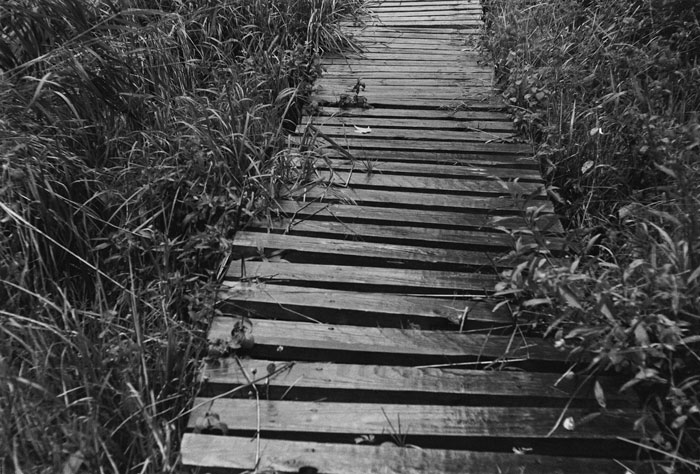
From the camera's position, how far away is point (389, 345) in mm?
2002

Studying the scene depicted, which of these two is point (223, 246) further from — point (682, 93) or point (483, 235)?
point (682, 93)

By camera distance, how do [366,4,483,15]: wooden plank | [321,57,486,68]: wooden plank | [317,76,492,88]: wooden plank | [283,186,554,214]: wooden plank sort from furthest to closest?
1. [366,4,483,15]: wooden plank
2. [321,57,486,68]: wooden plank
3. [317,76,492,88]: wooden plank
4. [283,186,554,214]: wooden plank

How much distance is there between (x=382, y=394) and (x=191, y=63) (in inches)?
97.7

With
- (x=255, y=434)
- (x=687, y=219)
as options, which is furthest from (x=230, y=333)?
(x=687, y=219)

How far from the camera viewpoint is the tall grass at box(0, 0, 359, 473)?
1705mm

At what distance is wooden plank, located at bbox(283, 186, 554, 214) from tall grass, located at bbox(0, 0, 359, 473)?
0.22 metres

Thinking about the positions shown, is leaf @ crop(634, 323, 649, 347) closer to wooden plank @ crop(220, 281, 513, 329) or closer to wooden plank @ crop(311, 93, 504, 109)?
wooden plank @ crop(220, 281, 513, 329)

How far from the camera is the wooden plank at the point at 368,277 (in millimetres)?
2258

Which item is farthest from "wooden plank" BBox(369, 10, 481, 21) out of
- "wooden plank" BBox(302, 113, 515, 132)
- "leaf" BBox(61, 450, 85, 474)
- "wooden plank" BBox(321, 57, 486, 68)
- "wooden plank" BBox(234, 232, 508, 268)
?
"leaf" BBox(61, 450, 85, 474)

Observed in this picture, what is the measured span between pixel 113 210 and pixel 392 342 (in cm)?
159

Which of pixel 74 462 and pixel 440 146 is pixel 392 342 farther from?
pixel 440 146

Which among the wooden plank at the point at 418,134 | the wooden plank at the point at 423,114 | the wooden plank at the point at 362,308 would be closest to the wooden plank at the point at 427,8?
the wooden plank at the point at 423,114

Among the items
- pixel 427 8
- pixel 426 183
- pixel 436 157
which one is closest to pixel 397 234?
pixel 426 183

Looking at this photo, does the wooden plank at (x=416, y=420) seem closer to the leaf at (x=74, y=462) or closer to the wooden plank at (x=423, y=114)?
the leaf at (x=74, y=462)
